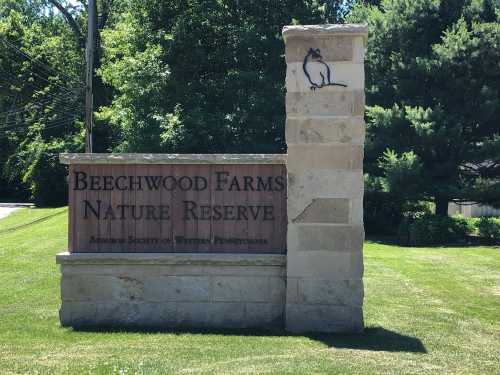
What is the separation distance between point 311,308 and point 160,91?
18173mm

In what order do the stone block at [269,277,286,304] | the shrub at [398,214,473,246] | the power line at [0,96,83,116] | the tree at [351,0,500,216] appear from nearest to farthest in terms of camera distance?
the stone block at [269,277,286,304], the shrub at [398,214,473,246], the tree at [351,0,500,216], the power line at [0,96,83,116]

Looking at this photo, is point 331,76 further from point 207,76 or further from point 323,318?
point 207,76

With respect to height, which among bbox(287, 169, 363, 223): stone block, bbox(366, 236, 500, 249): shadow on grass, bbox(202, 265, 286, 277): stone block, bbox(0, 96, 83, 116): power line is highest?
bbox(0, 96, 83, 116): power line

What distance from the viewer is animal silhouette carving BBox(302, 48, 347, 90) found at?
8453mm

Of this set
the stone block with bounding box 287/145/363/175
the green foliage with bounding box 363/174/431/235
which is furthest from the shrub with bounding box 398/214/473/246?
the stone block with bounding box 287/145/363/175

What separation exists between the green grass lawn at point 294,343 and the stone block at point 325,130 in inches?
95.3

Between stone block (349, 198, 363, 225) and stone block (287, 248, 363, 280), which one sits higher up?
stone block (349, 198, 363, 225)

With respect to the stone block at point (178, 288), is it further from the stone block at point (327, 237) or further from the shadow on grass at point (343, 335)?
the stone block at point (327, 237)

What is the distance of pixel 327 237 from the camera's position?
8461 mm

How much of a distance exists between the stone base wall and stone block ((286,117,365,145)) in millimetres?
1667

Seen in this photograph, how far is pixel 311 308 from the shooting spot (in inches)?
334

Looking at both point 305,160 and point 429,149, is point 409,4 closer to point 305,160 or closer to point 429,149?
point 429,149

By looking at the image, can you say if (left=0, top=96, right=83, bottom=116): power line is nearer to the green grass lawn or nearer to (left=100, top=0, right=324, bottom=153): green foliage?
(left=100, top=0, right=324, bottom=153): green foliage

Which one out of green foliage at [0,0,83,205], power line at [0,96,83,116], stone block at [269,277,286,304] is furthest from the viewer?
power line at [0,96,83,116]
